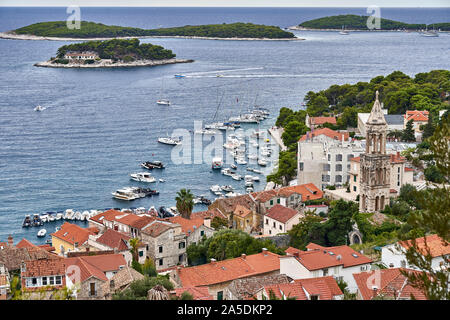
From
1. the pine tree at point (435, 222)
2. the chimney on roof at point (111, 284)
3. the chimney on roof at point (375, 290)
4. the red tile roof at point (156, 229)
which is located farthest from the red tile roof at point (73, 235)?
the pine tree at point (435, 222)

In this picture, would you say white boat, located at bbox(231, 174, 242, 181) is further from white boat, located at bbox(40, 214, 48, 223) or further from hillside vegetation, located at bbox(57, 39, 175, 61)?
hillside vegetation, located at bbox(57, 39, 175, 61)

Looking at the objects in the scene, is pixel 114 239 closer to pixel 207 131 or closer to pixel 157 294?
pixel 157 294

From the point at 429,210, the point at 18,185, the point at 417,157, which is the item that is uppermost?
the point at 429,210

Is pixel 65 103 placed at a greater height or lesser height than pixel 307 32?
lesser

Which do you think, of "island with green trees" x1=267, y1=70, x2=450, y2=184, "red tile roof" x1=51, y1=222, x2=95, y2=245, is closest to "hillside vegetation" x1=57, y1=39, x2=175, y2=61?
"island with green trees" x1=267, y1=70, x2=450, y2=184
